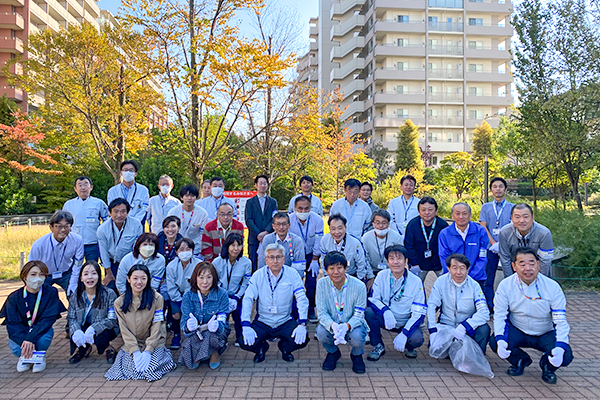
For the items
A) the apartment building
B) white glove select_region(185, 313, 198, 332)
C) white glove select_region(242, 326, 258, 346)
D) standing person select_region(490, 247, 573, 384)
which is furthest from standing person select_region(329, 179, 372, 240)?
the apartment building

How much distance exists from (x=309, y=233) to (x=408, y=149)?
116 feet

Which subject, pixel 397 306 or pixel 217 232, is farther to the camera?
pixel 217 232

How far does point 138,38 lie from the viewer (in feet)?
35.0

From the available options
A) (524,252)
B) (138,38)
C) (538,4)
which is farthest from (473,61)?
(524,252)

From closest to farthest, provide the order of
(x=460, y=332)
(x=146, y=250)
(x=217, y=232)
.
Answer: (x=460, y=332), (x=146, y=250), (x=217, y=232)

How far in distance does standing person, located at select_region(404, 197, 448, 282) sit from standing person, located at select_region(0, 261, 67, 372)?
4337 mm

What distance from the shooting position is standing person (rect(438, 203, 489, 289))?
5215 mm

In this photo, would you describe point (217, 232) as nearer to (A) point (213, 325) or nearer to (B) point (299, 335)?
(A) point (213, 325)

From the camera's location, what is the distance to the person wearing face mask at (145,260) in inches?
197

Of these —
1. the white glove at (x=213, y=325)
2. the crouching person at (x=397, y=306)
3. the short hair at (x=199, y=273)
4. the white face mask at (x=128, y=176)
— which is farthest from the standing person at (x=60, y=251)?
the crouching person at (x=397, y=306)

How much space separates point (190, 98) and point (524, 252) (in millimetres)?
8323

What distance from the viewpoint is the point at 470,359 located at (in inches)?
165

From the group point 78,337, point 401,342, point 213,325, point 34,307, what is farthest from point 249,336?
point 34,307

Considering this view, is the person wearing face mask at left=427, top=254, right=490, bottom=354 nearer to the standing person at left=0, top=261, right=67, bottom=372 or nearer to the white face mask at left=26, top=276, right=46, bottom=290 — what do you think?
the standing person at left=0, top=261, right=67, bottom=372
